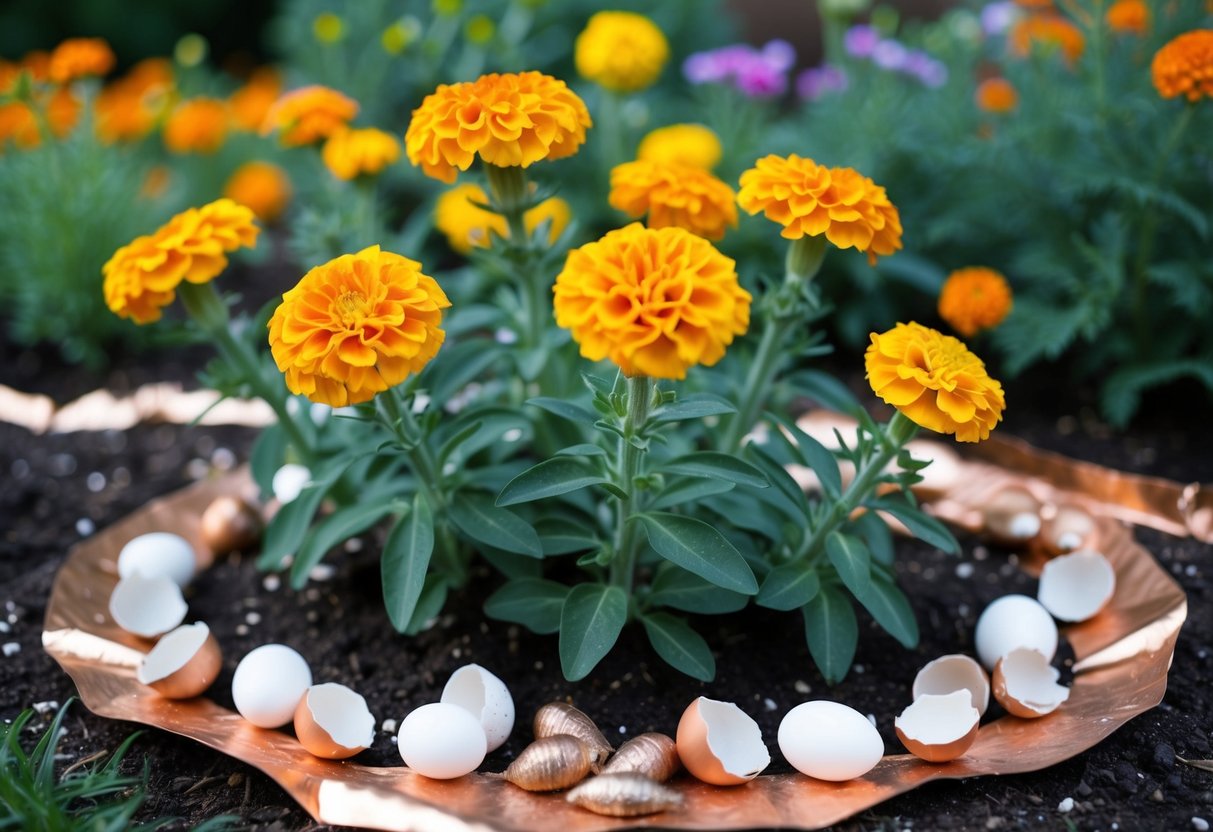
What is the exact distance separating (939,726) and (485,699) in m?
0.68

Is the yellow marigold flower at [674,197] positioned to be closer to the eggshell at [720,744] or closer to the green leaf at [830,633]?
the green leaf at [830,633]

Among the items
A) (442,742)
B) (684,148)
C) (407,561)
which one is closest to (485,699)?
(442,742)

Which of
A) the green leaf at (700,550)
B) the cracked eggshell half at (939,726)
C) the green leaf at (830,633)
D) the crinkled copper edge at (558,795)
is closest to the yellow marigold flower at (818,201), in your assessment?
the green leaf at (700,550)

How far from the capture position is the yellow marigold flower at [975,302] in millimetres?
2074

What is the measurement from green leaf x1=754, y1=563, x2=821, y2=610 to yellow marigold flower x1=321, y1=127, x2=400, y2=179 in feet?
3.69

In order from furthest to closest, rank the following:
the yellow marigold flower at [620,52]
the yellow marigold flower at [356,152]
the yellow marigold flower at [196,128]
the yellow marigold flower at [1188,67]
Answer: the yellow marigold flower at [196,128] → the yellow marigold flower at [620,52] → the yellow marigold flower at [356,152] → the yellow marigold flower at [1188,67]

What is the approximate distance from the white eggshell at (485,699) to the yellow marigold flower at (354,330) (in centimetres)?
52

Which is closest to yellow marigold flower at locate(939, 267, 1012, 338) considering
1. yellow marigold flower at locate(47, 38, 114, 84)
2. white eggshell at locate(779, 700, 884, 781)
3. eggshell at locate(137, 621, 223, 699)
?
white eggshell at locate(779, 700, 884, 781)

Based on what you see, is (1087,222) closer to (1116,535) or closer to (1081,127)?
(1081,127)

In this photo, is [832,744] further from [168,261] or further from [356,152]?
[356,152]

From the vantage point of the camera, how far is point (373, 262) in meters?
1.38

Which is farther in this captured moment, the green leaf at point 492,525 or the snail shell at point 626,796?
the green leaf at point 492,525

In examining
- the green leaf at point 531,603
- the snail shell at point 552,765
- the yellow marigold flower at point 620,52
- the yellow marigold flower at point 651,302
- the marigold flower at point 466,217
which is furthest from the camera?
the yellow marigold flower at point 620,52

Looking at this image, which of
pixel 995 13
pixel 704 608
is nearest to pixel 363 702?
pixel 704 608
